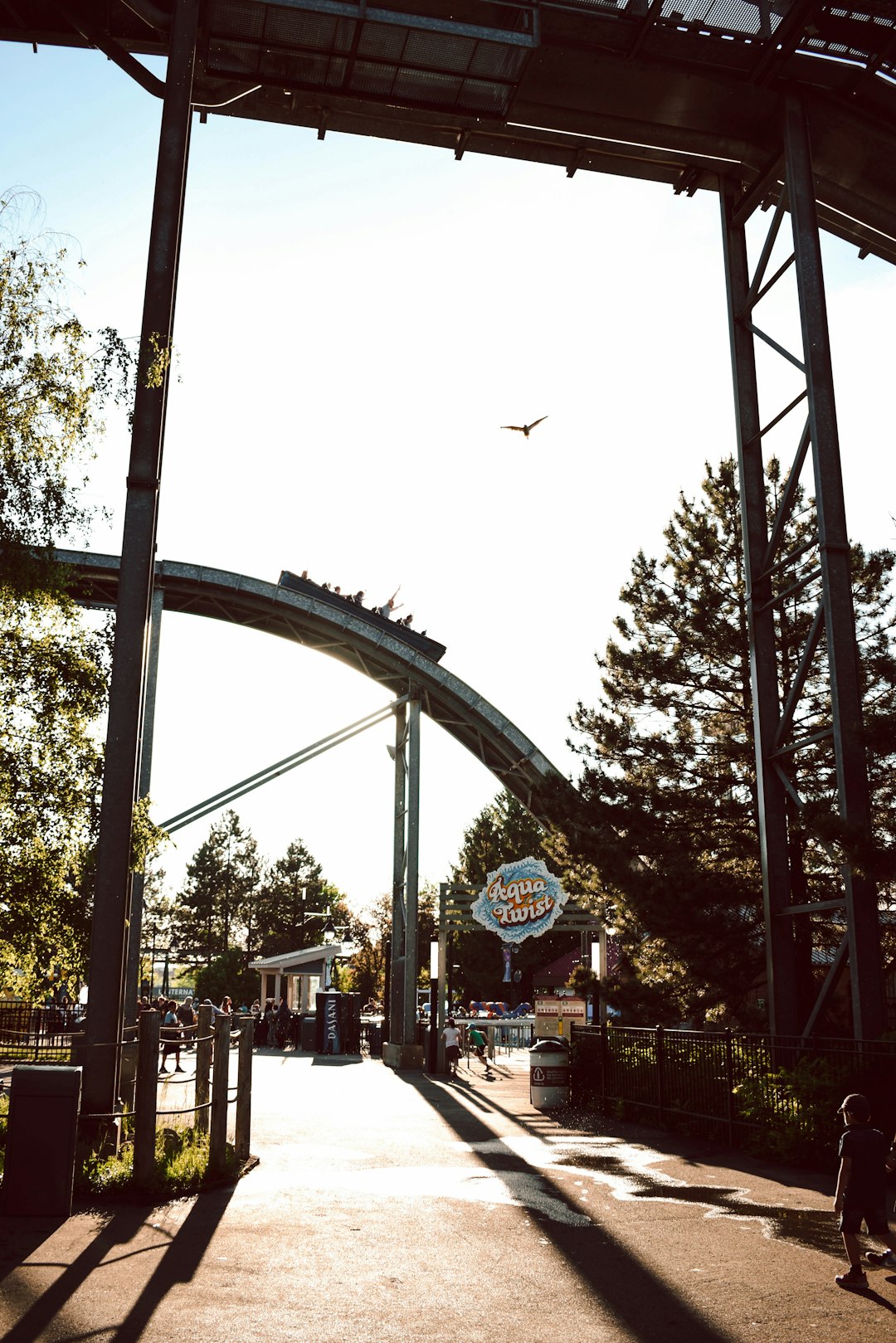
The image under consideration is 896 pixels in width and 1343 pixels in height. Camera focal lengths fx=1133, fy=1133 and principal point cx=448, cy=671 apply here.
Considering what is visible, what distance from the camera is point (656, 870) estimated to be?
18.4 meters

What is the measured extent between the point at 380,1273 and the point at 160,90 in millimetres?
14520

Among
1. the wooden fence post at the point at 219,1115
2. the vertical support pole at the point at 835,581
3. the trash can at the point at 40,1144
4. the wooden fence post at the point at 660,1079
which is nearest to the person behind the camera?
the trash can at the point at 40,1144

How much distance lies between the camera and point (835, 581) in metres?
14.1

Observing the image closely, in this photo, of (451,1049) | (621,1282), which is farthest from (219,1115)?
(451,1049)

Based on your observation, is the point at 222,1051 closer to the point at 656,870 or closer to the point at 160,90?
the point at 656,870

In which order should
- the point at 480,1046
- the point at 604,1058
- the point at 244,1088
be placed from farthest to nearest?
the point at 480,1046 < the point at 604,1058 < the point at 244,1088

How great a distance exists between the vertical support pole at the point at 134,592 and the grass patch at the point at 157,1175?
30.0 inches

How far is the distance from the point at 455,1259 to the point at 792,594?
1098 centimetres

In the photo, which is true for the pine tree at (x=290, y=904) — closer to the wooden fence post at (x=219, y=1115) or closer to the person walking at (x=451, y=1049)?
the person walking at (x=451, y=1049)

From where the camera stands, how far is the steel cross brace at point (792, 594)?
13406 millimetres

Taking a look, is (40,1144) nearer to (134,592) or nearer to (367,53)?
(134,592)

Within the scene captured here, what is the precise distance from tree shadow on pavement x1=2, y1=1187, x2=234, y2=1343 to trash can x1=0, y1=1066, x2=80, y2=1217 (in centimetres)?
51

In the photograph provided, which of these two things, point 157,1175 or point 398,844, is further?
point 398,844

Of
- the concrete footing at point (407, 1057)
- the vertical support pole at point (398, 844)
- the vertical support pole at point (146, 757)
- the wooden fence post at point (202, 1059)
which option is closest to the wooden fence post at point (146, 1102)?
the wooden fence post at point (202, 1059)
